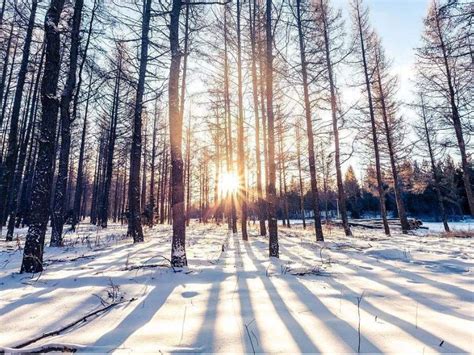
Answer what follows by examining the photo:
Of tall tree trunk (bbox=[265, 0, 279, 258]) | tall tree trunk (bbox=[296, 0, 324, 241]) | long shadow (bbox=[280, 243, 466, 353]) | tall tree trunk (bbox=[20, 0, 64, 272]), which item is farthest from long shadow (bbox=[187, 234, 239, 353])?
tall tree trunk (bbox=[296, 0, 324, 241])

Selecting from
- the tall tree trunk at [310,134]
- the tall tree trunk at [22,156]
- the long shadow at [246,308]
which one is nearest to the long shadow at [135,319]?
the long shadow at [246,308]

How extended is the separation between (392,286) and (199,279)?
2535 millimetres

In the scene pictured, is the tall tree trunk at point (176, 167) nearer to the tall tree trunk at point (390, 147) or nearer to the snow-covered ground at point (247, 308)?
the snow-covered ground at point (247, 308)

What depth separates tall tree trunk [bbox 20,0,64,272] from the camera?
185 inches

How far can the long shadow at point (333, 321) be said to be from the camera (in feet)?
6.43

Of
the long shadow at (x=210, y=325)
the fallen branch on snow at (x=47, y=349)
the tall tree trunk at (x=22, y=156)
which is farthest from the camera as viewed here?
the tall tree trunk at (x=22, y=156)

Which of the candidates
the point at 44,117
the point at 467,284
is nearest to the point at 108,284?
the point at 44,117

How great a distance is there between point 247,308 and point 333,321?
803 millimetres

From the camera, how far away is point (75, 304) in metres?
2.93

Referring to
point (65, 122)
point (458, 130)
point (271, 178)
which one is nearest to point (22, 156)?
point (65, 122)

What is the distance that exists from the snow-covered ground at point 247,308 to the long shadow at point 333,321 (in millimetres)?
10

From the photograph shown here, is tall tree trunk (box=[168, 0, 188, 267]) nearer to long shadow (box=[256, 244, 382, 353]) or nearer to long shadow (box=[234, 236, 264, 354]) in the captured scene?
long shadow (box=[234, 236, 264, 354])

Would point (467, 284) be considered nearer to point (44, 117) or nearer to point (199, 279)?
point (199, 279)

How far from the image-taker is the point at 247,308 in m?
2.75
